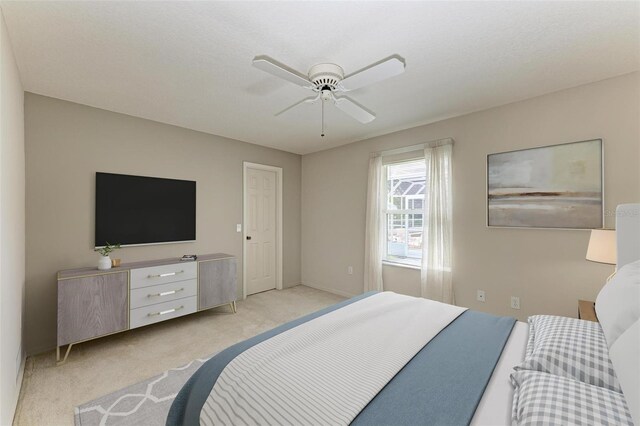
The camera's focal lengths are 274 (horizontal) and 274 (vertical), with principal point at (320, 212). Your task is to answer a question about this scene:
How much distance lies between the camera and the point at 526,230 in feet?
9.11

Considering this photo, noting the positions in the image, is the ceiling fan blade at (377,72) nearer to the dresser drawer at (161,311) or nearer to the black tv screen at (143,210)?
the black tv screen at (143,210)

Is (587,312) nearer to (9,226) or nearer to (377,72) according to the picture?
(377,72)

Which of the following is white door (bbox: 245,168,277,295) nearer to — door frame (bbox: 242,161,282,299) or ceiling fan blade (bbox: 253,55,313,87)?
door frame (bbox: 242,161,282,299)

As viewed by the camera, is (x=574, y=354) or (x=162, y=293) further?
(x=162, y=293)

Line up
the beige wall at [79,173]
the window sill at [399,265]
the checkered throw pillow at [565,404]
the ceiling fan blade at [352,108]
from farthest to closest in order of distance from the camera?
the window sill at [399,265] < the beige wall at [79,173] < the ceiling fan blade at [352,108] < the checkered throw pillow at [565,404]

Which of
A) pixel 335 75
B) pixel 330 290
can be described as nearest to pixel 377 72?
pixel 335 75

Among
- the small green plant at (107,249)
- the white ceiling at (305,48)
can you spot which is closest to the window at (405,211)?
the white ceiling at (305,48)

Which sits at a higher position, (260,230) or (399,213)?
(399,213)

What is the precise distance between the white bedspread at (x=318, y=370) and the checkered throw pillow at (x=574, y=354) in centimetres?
48

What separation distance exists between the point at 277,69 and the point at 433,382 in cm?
182

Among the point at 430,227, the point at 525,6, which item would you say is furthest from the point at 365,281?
the point at 525,6

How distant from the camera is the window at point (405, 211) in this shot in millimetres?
3660

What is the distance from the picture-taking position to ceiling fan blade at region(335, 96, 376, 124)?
2.14 meters

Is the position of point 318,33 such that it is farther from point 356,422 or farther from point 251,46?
point 356,422
